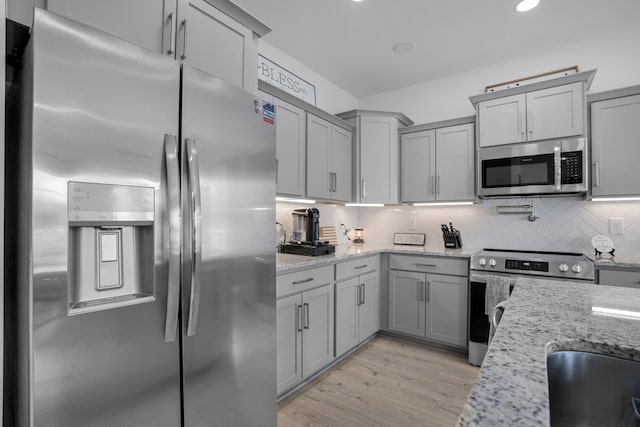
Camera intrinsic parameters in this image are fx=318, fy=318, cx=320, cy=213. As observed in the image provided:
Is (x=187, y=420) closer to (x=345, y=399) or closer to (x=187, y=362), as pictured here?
(x=187, y=362)

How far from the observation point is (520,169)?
2.84m

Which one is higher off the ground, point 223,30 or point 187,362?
point 223,30

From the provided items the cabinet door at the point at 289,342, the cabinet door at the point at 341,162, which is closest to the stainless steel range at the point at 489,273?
the cabinet door at the point at 341,162

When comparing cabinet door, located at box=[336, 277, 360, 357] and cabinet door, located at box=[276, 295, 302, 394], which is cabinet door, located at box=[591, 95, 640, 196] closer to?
cabinet door, located at box=[336, 277, 360, 357]

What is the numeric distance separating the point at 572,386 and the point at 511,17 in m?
2.84

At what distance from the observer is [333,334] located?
8.52 ft

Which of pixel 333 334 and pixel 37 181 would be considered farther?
pixel 333 334

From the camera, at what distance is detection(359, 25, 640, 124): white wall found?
109 inches

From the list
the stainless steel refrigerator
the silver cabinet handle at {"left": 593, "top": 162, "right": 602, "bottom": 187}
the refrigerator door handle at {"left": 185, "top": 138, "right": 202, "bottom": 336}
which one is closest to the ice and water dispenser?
the stainless steel refrigerator

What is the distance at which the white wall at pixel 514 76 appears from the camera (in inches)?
109

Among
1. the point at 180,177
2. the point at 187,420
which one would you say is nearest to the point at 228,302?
the point at 187,420

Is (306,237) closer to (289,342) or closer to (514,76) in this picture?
(289,342)

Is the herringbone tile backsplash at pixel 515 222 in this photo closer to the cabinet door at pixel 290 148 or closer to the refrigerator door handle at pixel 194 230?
the cabinet door at pixel 290 148

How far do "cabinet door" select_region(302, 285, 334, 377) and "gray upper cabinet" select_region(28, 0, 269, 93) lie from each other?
152 centimetres
